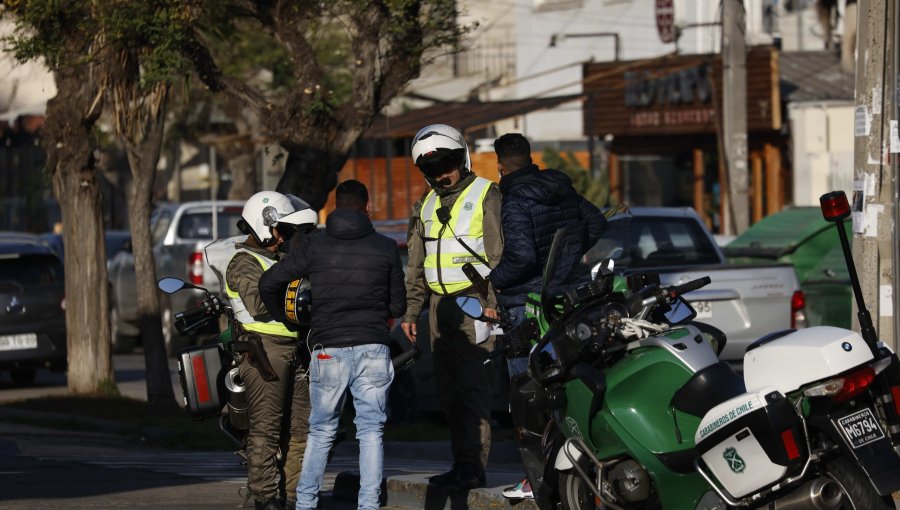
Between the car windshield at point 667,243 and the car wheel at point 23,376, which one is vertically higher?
the car windshield at point 667,243

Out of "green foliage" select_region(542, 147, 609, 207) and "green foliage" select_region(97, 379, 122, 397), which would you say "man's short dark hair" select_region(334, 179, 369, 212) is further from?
"green foliage" select_region(542, 147, 609, 207)

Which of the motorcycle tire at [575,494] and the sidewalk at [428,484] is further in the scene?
the sidewalk at [428,484]

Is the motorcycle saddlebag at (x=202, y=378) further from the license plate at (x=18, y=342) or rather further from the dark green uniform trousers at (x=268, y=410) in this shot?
the license plate at (x=18, y=342)

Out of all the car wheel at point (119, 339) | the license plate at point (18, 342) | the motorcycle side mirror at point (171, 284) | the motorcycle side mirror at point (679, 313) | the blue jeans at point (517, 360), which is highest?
the motorcycle side mirror at point (171, 284)

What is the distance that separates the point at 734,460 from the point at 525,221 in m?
2.30

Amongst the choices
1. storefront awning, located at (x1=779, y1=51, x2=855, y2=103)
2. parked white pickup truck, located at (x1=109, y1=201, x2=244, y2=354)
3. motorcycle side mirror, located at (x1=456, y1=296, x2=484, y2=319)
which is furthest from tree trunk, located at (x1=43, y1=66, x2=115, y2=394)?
storefront awning, located at (x1=779, y1=51, x2=855, y2=103)

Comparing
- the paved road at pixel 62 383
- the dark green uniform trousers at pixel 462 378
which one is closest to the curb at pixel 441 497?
the dark green uniform trousers at pixel 462 378

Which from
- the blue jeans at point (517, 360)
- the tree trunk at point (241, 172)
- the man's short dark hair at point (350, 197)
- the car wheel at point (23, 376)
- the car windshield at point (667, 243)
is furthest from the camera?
the tree trunk at point (241, 172)

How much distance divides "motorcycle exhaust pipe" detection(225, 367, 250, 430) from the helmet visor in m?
1.60

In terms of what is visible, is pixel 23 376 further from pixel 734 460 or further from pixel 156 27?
pixel 734 460

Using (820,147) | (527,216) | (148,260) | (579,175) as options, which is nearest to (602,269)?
(527,216)

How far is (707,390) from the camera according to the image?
6781 millimetres

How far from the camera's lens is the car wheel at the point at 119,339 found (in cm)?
2320

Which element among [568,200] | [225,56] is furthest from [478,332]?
[225,56]
